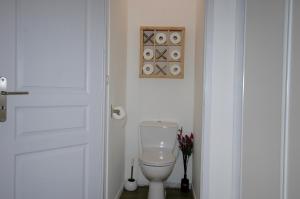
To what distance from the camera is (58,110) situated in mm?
1399

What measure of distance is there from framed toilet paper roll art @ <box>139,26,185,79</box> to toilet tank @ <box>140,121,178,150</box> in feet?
1.91

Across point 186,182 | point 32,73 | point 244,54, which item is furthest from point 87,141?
point 186,182

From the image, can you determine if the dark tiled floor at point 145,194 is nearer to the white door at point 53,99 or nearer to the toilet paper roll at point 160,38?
the white door at point 53,99

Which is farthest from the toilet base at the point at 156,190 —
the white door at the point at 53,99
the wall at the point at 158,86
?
the white door at the point at 53,99

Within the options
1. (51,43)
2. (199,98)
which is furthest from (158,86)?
Result: (51,43)

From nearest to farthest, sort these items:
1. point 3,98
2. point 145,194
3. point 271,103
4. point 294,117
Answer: point 294,117
point 271,103
point 3,98
point 145,194

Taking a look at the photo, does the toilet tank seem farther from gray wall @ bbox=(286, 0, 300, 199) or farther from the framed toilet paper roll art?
gray wall @ bbox=(286, 0, 300, 199)

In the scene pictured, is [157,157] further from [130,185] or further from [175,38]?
[175,38]

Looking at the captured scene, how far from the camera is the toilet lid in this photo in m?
2.04

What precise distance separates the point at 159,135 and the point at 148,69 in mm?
771

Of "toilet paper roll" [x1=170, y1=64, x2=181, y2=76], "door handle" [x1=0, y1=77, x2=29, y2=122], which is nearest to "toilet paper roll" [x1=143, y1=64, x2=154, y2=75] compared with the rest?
"toilet paper roll" [x1=170, y1=64, x2=181, y2=76]

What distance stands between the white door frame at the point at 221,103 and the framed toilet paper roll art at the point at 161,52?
4.09 feet

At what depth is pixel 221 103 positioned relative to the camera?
4.35 ft

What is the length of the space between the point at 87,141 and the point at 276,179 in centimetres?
115
